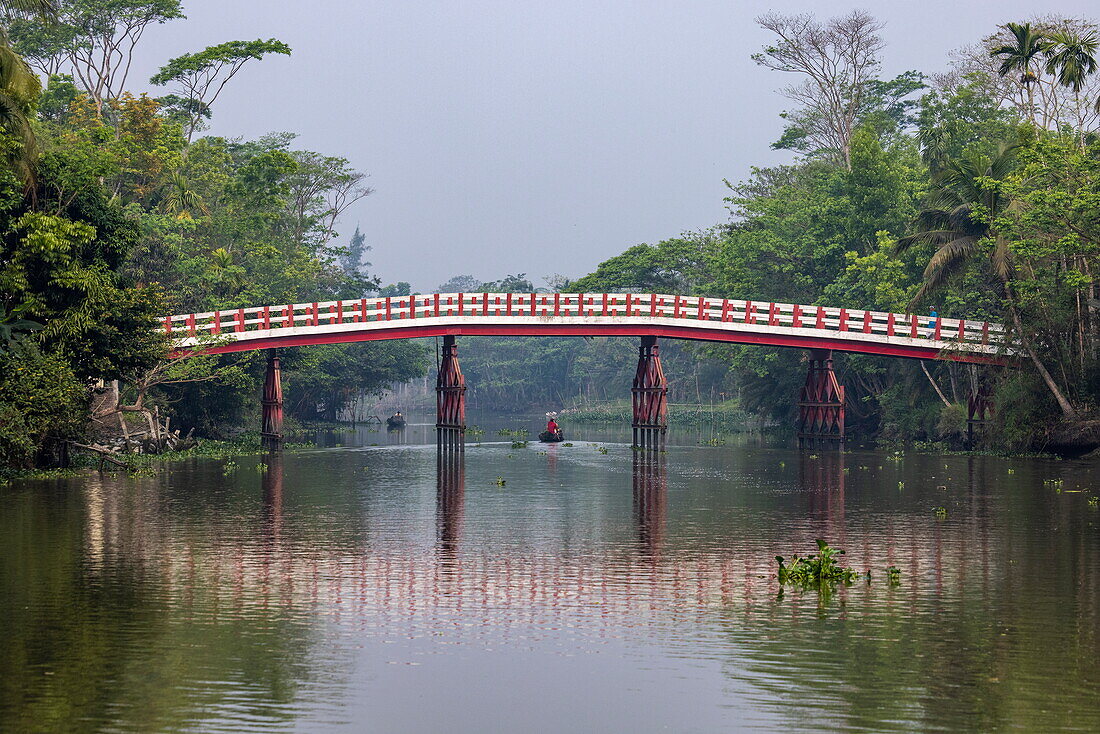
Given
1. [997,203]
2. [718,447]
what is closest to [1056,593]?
[997,203]

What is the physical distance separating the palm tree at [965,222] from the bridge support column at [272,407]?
26.6m

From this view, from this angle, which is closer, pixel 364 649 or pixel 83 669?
pixel 83 669

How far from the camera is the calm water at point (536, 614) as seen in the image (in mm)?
12039

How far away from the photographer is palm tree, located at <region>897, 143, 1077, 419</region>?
47219 mm

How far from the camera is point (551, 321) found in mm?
51344

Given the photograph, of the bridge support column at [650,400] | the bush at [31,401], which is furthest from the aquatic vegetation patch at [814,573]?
the bridge support column at [650,400]

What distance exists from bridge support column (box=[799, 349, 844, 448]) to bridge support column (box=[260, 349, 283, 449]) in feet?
73.8

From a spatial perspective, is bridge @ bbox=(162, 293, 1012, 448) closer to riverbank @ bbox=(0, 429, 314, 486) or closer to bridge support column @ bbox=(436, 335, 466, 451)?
bridge support column @ bbox=(436, 335, 466, 451)

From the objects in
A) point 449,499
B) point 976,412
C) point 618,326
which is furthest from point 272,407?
point 976,412

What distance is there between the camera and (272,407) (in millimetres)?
51156

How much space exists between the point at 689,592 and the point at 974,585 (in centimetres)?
435

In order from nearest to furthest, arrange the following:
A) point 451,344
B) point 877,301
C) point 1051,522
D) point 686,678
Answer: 1. point 686,678
2. point 1051,522
3. point 451,344
4. point 877,301

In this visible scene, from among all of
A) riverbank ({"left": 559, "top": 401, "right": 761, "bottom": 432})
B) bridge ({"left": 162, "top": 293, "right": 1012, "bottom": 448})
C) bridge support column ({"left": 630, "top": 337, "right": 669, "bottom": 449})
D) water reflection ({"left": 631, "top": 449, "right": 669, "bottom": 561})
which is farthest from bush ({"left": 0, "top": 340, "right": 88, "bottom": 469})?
riverbank ({"left": 559, "top": 401, "right": 761, "bottom": 432})

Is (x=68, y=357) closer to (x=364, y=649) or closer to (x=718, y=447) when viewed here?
(x=364, y=649)
